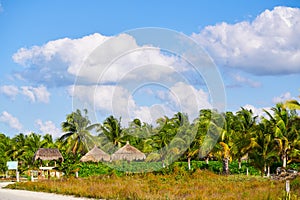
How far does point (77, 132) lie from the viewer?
46.3 m

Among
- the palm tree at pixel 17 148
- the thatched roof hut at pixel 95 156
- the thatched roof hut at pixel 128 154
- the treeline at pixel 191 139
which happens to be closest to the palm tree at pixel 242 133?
the treeline at pixel 191 139

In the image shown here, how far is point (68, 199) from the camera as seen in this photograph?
64.1 feet

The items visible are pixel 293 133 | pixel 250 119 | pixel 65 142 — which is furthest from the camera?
pixel 65 142

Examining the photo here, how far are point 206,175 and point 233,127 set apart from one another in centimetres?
1558

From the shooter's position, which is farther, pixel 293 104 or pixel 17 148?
pixel 17 148

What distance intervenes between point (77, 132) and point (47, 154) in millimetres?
8380

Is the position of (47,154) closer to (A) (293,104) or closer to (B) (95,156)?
(B) (95,156)

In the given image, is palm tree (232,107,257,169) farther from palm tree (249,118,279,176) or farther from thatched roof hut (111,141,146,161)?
thatched roof hut (111,141,146,161)

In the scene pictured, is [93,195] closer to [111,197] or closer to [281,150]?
[111,197]

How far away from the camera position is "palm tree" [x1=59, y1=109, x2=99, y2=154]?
46062 millimetres

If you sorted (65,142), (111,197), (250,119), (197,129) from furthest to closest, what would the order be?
(65,142) < (250,119) < (197,129) < (111,197)

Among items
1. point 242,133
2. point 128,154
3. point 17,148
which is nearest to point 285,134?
point 242,133

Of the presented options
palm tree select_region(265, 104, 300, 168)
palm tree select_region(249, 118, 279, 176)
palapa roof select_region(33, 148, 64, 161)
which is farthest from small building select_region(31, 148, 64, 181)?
palm tree select_region(265, 104, 300, 168)

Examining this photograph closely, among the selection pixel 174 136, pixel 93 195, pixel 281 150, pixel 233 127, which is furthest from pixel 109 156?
pixel 93 195
